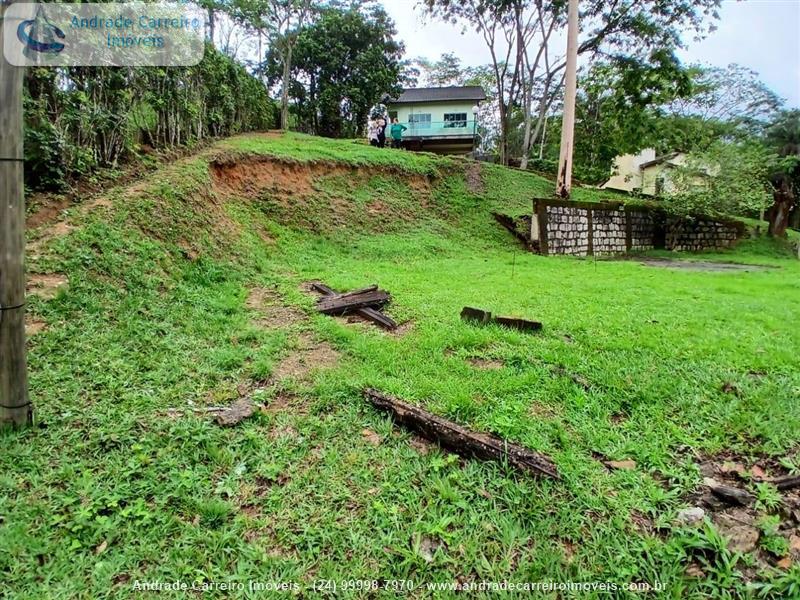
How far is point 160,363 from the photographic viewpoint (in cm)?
307

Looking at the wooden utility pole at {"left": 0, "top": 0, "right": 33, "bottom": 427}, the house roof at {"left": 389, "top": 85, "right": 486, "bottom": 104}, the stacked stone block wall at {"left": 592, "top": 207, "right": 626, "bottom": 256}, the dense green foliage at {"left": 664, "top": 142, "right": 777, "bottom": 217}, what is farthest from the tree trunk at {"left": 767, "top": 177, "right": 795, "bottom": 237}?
the wooden utility pole at {"left": 0, "top": 0, "right": 33, "bottom": 427}

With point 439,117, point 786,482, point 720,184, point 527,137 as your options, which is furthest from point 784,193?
point 786,482

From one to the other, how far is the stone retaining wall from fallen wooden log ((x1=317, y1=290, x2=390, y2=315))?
22.4ft

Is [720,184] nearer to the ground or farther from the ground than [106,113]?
farther from the ground

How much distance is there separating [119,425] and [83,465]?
291 mm

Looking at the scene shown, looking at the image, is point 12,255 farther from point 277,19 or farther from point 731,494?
point 277,19

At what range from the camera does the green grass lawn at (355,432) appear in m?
1.66

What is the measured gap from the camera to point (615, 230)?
12.0 meters

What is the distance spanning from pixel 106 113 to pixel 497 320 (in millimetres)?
5323

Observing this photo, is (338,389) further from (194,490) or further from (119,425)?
(119,425)

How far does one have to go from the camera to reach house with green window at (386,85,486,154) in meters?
20.0

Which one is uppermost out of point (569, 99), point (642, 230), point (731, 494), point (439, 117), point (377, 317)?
point (439, 117)

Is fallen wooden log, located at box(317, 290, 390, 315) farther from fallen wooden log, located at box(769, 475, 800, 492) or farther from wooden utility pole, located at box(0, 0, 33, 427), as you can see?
fallen wooden log, located at box(769, 475, 800, 492)

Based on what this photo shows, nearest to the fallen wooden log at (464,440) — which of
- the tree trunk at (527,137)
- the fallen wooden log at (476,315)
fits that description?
the fallen wooden log at (476,315)
